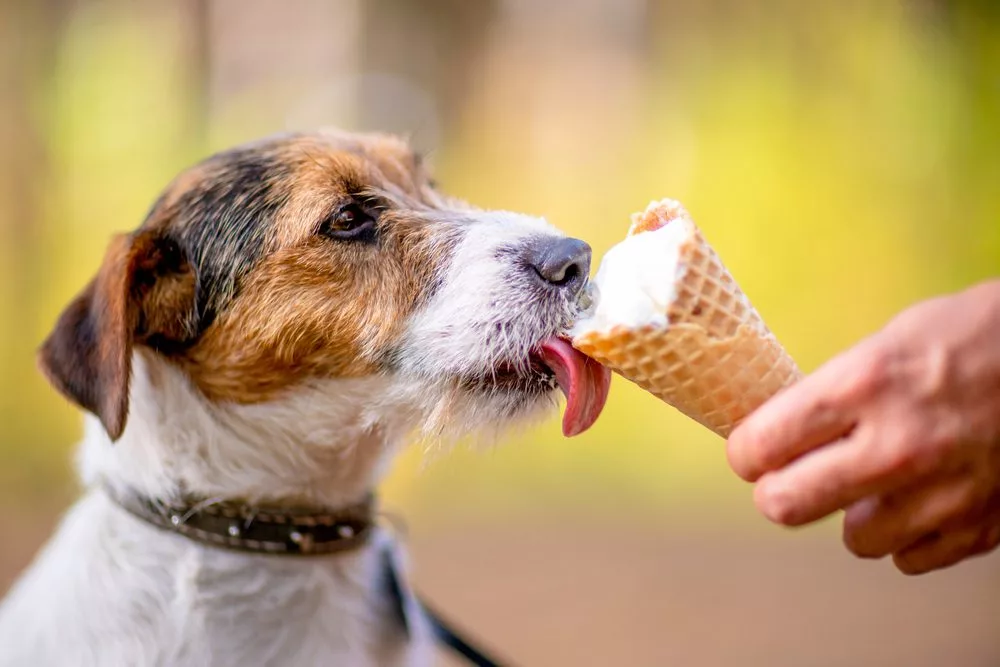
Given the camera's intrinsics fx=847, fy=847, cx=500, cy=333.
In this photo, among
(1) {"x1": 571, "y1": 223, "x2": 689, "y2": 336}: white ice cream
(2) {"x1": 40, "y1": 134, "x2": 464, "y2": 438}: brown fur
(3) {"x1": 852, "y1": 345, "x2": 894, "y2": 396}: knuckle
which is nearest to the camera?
(3) {"x1": 852, "y1": 345, "x2": 894, "y2": 396}: knuckle

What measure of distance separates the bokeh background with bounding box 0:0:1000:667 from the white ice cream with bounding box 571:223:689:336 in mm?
5311

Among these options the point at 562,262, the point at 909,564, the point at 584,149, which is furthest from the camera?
the point at 584,149

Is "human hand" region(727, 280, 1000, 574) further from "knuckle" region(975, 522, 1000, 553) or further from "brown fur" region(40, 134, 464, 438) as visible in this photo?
"brown fur" region(40, 134, 464, 438)

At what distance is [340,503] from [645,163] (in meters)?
7.21

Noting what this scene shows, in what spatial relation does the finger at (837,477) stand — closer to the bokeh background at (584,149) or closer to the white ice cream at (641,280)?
the white ice cream at (641,280)

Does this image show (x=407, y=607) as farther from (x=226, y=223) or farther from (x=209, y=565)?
(x=226, y=223)

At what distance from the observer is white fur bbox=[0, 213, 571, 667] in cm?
185

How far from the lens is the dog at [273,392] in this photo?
186cm

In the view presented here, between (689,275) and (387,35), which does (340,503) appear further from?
(387,35)

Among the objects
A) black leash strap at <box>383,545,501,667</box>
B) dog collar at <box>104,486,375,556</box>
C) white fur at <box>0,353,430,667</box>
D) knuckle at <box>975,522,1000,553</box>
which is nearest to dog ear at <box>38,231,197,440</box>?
white fur at <box>0,353,430,667</box>

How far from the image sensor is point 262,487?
1953 millimetres

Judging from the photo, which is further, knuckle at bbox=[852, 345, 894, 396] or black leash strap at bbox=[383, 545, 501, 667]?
black leash strap at bbox=[383, 545, 501, 667]

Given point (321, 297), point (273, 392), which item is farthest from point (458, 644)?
point (321, 297)

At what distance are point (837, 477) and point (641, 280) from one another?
1.46 ft
